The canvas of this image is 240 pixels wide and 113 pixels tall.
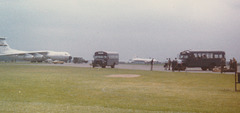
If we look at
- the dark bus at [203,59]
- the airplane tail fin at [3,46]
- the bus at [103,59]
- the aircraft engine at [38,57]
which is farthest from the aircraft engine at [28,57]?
the dark bus at [203,59]

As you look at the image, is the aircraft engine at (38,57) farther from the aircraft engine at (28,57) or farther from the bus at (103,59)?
the bus at (103,59)

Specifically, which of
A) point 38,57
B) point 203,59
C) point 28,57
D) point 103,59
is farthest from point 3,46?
point 203,59

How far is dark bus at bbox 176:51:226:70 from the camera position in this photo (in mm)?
41303

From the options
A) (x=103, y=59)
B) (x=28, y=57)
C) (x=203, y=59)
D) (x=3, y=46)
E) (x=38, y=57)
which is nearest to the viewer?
(x=203, y=59)

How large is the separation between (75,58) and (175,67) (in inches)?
2531

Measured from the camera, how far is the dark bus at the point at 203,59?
41303 mm

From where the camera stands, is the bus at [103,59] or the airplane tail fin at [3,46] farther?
the airplane tail fin at [3,46]

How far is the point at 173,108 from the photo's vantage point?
8992 millimetres

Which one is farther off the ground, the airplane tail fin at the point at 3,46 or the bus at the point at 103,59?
the airplane tail fin at the point at 3,46

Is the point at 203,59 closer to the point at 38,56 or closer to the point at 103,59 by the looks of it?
the point at 103,59

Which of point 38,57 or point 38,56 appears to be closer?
point 38,57

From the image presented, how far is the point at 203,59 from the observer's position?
41.6 meters

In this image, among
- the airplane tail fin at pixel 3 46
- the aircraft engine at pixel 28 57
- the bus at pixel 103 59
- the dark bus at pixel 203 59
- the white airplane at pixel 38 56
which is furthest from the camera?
the airplane tail fin at pixel 3 46

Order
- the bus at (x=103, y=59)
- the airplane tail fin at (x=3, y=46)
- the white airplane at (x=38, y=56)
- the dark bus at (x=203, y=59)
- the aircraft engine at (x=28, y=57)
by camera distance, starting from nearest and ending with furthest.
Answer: the dark bus at (x=203, y=59)
the bus at (x=103, y=59)
the aircraft engine at (x=28, y=57)
the white airplane at (x=38, y=56)
the airplane tail fin at (x=3, y=46)
